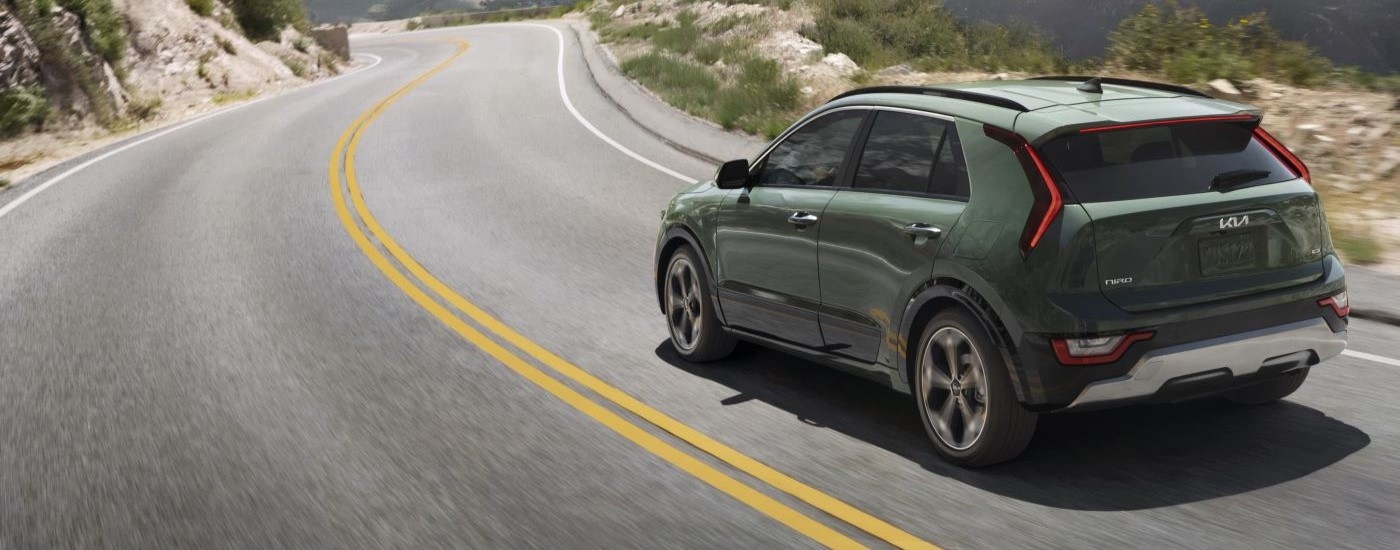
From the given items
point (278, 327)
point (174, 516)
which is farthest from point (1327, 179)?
point (174, 516)

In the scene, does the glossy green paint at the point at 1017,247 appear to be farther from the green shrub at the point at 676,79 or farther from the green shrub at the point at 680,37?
the green shrub at the point at 680,37

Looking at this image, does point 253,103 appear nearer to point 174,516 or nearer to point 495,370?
point 495,370

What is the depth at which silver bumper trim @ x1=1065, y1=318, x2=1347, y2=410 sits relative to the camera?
5125 millimetres

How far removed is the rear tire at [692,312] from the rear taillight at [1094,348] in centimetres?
277

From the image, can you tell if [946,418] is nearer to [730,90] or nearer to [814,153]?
[814,153]

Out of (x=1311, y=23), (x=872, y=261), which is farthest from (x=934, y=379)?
(x=1311, y=23)

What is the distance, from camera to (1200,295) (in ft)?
17.1

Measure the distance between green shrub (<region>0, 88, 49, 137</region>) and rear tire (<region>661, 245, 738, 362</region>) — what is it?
59.7ft

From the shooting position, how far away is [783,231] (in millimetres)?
6809

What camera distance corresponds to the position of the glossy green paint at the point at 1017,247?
16.9 feet

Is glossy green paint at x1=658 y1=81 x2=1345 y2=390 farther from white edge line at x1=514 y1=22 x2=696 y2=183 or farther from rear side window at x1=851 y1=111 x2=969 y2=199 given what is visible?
white edge line at x1=514 y1=22 x2=696 y2=183

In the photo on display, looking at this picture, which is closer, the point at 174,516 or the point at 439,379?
the point at 174,516

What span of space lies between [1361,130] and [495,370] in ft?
29.2

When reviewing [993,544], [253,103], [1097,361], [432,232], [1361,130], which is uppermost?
[1097,361]
